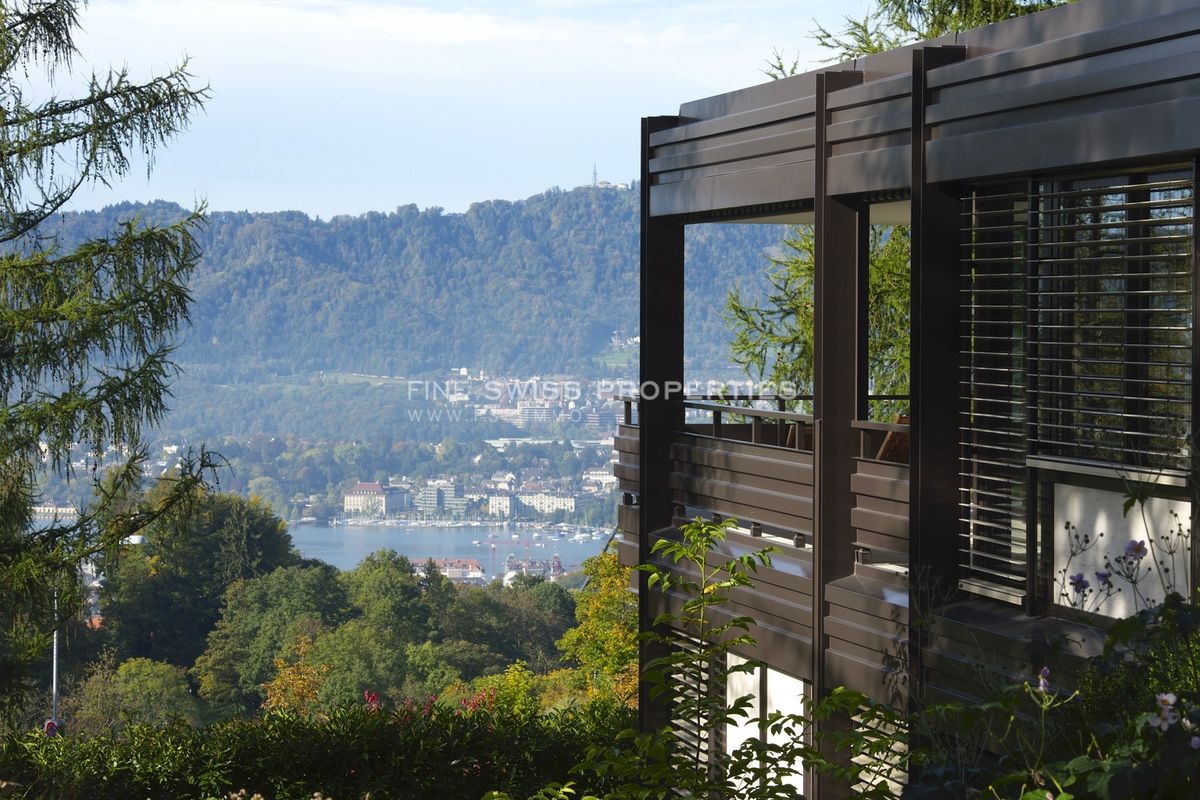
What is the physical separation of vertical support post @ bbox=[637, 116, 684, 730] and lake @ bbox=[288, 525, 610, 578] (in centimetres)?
8986

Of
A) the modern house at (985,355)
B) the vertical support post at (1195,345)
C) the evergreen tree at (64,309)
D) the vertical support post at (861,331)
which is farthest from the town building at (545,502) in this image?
the vertical support post at (1195,345)

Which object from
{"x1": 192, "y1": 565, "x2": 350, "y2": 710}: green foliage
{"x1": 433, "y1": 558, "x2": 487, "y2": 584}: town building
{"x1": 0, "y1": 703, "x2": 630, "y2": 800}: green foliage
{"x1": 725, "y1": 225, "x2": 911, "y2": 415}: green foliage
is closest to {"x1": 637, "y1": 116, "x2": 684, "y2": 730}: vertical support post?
{"x1": 0, "y1": 703, "x2": 630, "y2": 800}: green foliage

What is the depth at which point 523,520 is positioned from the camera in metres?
112

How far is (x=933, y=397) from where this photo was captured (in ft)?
23.7

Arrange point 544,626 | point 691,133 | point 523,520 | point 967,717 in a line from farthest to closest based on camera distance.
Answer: point 523,520, point 544,626, point 691,133, point 967,717

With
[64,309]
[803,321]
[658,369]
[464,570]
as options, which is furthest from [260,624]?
[658,369]

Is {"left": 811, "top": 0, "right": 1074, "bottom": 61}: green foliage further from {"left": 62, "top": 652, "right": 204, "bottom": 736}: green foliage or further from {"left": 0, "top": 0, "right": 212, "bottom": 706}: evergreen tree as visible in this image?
{"left": 62, "top": 652, "right": 204, "bottom": 736}: green foliage

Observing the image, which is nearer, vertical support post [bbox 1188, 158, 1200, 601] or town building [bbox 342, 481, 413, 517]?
vertical support post [bbox 1188, 158, 1200, 601]

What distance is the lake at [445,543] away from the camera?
102875 mm

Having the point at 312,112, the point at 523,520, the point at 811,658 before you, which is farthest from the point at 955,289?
the point at 312,112

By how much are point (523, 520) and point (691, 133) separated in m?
103

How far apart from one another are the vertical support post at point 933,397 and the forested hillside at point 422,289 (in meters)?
106

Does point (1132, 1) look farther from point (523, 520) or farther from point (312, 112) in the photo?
point (312, 112)

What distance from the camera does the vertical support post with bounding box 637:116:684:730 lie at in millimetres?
10602
